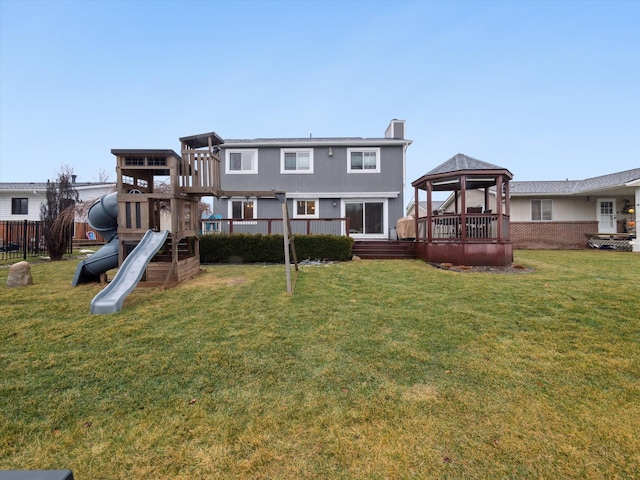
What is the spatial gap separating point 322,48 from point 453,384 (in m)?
21.7

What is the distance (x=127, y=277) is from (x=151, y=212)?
2520 mm

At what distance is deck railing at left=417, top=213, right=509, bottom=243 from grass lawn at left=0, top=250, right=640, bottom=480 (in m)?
4.28

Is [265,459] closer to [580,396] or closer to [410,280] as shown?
[580,396]

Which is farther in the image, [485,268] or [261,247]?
[261,247]

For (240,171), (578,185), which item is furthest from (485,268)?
(578,185)

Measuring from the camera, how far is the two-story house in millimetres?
15234

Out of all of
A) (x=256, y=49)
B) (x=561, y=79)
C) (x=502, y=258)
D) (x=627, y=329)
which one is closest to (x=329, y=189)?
(x=502, y=258)

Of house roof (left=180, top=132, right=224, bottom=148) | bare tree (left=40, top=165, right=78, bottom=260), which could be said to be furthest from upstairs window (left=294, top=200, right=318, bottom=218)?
bare tree (left=40, top=165, right=78, bottom=260)

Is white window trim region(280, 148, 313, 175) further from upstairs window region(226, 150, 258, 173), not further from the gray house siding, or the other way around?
Answer: upstairs window region(226, 150, 258, 173)

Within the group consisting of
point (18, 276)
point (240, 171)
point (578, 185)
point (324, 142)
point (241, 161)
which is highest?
point (324, 142)

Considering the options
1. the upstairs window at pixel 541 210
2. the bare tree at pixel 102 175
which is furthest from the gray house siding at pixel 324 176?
the bare tree at pixel 102 175

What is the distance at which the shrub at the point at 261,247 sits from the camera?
36.5 ft

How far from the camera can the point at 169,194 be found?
7.23 metres

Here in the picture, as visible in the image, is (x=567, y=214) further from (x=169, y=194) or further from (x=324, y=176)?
(x=169, y=194)
